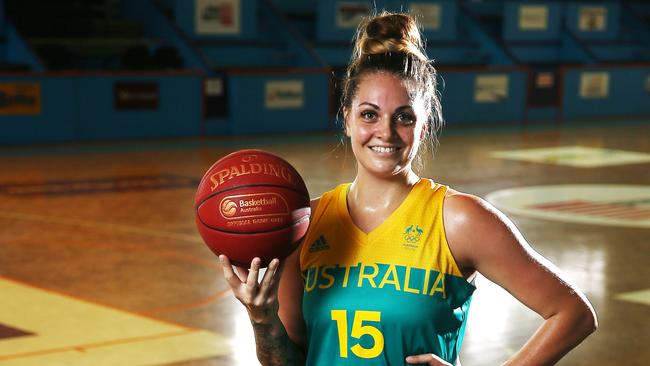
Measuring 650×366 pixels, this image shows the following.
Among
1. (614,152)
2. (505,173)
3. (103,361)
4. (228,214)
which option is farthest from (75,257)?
(614,152)

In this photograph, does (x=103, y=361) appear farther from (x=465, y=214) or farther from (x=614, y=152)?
(x=614, y=152)

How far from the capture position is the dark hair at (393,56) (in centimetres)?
233

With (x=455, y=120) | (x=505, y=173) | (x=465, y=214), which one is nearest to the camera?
(x=465, y=214)

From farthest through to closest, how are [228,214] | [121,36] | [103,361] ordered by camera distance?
[121,36] → [103,361] → [228,214]

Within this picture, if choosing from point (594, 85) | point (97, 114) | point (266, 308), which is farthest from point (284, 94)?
point (266, 308)

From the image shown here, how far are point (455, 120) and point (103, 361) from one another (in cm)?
1473

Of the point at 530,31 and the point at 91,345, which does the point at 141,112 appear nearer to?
the point at 530,31

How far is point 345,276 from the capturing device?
2330 millimetres

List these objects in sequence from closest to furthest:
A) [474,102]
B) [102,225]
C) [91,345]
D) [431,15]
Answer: [91,345] → [102,225] → [474,102] → [431,15]

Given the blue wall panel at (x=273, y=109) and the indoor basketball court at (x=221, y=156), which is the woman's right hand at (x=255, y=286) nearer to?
the indoor basketball court at (x=221, y=156)

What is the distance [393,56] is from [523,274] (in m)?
0.54

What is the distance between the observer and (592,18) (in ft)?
76.4

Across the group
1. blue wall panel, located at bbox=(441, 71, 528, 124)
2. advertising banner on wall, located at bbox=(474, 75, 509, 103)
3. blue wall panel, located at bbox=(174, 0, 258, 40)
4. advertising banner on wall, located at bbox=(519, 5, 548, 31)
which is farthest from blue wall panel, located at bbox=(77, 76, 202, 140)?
advertising banner on wall, located at bbox=(519, 5, 548, 31)

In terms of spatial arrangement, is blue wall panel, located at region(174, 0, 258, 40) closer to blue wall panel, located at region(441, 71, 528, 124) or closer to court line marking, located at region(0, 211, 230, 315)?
blue wall panel, located at region(441, 71, 528, 124)
